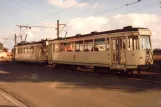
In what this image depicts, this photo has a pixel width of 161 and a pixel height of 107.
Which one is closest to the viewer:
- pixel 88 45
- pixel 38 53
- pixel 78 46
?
pixel 88 45

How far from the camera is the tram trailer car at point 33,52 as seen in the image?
35.0m

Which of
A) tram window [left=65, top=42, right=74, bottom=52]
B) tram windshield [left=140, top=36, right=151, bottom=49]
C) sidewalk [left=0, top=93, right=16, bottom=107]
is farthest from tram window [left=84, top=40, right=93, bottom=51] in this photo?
sidewalk [left=0, top=93, right=16, bottom=107]

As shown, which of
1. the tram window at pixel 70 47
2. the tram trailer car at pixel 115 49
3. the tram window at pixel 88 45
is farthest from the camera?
the tram window at pixel 70 47

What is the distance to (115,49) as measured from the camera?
816 inches

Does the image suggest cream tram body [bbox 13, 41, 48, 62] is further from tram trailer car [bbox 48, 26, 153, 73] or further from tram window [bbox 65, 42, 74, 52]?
tram trailer car [bbox 48, 26, 153, 73]

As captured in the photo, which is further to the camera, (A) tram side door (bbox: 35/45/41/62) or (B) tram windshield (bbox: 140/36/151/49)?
(A) tram side door (bbox: 35/45/41/62)

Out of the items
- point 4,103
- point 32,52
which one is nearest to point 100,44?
point 4,103

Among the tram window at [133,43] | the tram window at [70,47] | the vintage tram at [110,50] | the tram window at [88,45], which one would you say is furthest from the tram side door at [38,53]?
the tram window at [133,43]

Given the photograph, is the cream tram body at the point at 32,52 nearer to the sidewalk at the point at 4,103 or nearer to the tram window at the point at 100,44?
the tram window at the point at 100,44

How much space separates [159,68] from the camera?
27844mm

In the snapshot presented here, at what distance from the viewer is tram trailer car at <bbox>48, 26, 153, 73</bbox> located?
19.5 meters

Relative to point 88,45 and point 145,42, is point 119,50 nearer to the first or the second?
point 145,42

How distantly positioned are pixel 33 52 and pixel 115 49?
2013cm

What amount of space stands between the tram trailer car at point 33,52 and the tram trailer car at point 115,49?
358 inches
